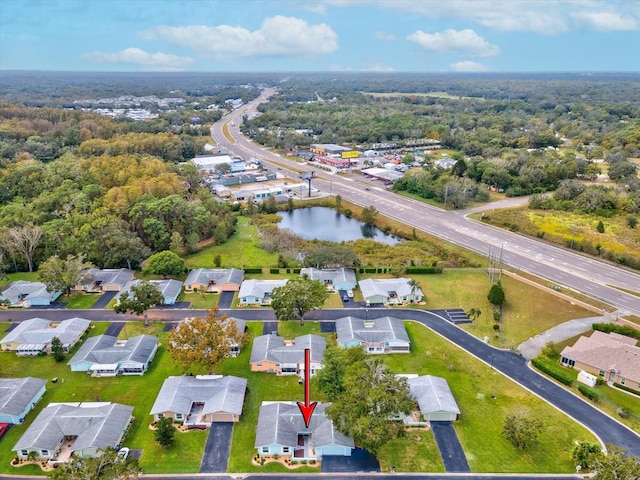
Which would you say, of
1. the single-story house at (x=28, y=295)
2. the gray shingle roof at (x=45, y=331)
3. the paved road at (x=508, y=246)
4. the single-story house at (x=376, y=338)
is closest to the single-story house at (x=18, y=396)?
the gray shingle roof at (x=45, y=331)

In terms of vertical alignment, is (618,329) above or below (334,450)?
above

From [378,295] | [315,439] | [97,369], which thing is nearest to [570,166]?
[378,295]

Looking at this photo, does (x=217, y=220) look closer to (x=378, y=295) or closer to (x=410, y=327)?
(x=378, y=295)

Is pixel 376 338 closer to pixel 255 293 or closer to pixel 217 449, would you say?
pixel 255 293

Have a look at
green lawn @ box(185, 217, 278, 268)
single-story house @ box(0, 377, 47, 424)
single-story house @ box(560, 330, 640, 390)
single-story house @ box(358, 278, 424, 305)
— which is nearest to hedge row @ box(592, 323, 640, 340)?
single-story house @ box(560, 330, 640, 390)

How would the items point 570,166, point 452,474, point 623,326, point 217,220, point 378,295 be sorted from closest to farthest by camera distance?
point 452,474 < point 623,326 < point 378,295 < point 217,220 < point 570,166

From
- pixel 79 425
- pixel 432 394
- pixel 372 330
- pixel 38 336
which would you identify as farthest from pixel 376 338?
pixel 38 336
